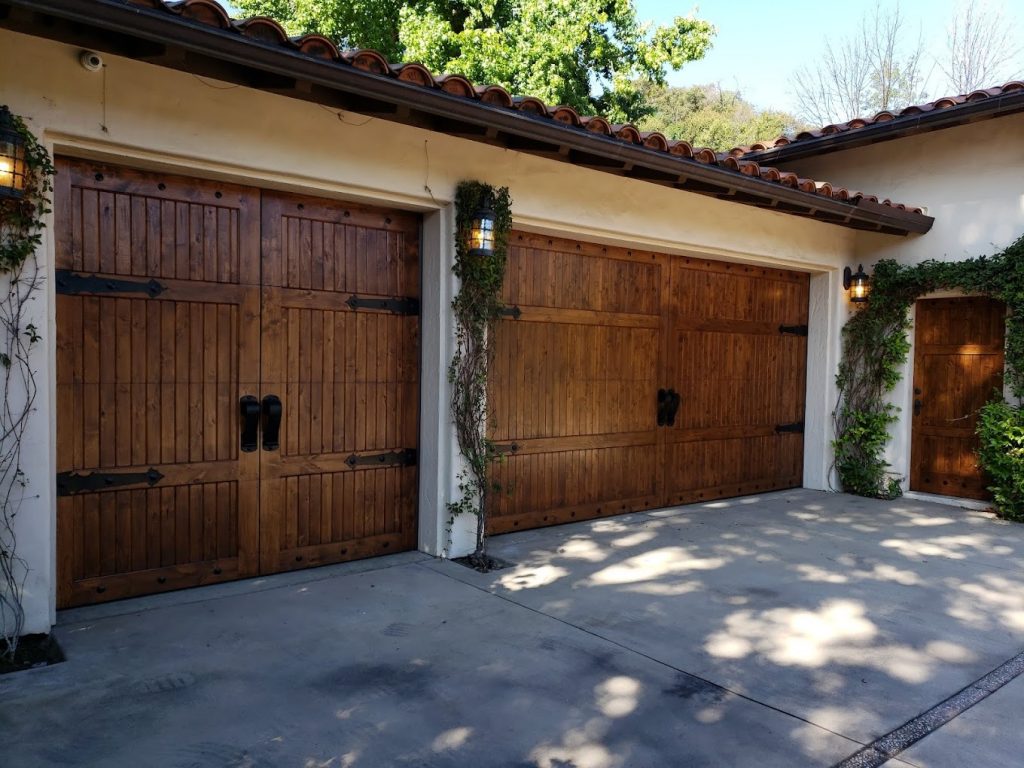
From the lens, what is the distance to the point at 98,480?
3.65 m

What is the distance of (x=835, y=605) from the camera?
3.94 meters

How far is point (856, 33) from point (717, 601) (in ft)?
50.0

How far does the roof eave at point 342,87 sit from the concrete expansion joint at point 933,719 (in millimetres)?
3334

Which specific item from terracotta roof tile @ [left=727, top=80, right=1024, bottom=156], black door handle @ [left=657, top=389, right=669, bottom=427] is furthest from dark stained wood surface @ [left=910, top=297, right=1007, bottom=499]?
black door handle @ [left=657, top=389, right=669, bottom=427]

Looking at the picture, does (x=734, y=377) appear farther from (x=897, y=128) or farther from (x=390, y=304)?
(x=390, y=304)

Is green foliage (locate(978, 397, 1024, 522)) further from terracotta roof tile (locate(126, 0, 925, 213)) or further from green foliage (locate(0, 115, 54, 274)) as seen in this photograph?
green foliage (locate(0, 115, 54, 274))

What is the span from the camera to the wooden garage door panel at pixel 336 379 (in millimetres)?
4211

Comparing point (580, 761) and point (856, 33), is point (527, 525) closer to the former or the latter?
point (580, 761)

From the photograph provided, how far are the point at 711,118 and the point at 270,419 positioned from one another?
17753 mm

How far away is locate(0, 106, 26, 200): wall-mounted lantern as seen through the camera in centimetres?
296

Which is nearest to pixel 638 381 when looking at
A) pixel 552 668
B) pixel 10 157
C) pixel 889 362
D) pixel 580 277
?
pixel 580 277

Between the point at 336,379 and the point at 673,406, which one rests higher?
the point at 336,379

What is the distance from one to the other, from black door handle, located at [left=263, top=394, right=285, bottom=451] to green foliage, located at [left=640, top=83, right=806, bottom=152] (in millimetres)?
15126

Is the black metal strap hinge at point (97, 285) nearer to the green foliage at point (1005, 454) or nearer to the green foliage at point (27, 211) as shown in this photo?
the green foliage at point (27, 211)
